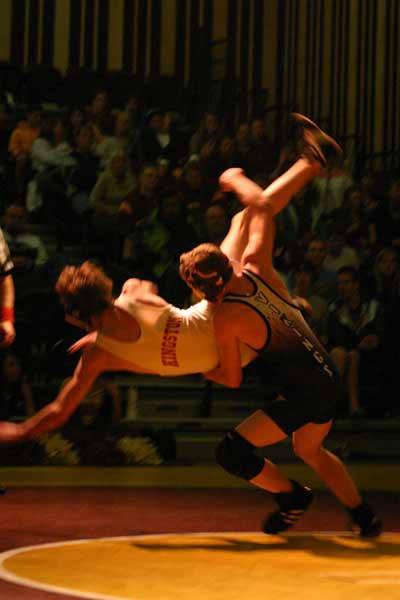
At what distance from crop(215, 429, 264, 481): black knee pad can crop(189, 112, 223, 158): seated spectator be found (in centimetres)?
608

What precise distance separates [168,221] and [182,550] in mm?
5217

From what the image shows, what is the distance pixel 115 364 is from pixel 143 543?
32.3 inches

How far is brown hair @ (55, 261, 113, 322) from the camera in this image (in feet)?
19.0

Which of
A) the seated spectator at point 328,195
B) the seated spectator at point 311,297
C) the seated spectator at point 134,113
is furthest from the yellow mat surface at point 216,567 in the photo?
the seated spectator at point 134,113

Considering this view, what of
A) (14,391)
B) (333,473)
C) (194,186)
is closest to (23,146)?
(194,186)

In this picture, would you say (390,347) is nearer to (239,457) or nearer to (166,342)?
(239,457)

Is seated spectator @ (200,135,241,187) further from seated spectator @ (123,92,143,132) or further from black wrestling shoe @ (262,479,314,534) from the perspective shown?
black wrestling shoe @ (262,479,314,534)

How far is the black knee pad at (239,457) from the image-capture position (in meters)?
6.15

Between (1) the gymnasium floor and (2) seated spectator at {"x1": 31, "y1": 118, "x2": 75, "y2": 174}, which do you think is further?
(2) seated spectator at {"x1": 31, "y1": 118, "x2": 75, "y2": 174}

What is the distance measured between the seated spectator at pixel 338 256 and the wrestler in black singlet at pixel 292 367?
4.70 meters

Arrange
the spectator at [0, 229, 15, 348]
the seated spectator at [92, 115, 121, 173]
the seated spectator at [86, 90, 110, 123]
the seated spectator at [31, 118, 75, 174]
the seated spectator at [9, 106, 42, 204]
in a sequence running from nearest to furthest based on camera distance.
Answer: the spectator at [0, 229, 15, 348] < the seated spectator at [31, 118, 75, 174] < the seated spectator at [9, 106, 42, 204] < the seated spectator at [92, 115, 121, 173] < the seated spectator at [86, 90, 110, 123]

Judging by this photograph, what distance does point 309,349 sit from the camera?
6.23 metres

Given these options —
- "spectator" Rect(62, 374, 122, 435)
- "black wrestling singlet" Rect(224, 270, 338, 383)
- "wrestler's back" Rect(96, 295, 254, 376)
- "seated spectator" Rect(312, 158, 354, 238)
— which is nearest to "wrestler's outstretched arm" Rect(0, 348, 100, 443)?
"wrestler's back" Rect(96, 295, 254, 376)

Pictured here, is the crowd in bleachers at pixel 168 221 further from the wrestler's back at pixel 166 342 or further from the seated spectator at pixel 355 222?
the wrestler's back at pixel 166 342
